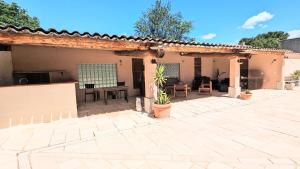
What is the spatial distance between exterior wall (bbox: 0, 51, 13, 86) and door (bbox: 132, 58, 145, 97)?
5331mm

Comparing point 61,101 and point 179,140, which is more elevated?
point 61,101

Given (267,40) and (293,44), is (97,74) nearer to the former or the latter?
(293,44)

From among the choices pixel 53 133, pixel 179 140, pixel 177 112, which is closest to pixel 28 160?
pixel 53 133

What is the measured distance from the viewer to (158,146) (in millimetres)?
3658

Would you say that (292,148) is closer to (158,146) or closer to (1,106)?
(158,146)

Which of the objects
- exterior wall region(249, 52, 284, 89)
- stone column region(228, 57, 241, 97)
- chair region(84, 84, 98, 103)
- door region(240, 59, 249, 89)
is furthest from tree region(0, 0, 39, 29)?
exterior wall region(249, 52, 284, 89)

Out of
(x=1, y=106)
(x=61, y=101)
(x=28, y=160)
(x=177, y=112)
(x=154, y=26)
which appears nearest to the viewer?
(x=28, y=160)

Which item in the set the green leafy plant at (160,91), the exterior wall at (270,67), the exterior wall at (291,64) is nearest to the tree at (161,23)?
the exterior wall at (291,64)

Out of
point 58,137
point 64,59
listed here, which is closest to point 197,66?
point 64,59

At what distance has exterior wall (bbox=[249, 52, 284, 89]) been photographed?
35.1ft

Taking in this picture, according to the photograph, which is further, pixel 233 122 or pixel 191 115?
pixel 191 115

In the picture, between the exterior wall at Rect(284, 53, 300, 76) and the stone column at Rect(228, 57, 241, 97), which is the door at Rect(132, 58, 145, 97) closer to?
the stone column at Rect(228, 57, 241, 97)

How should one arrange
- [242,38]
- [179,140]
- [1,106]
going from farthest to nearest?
[242,38], [1,106], [179,140]

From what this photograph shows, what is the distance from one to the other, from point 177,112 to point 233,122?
1.82m
